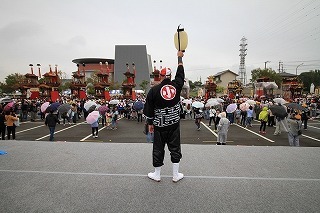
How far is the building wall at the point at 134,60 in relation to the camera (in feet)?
214

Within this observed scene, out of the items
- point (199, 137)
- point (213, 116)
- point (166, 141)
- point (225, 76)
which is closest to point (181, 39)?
point (166, 141)

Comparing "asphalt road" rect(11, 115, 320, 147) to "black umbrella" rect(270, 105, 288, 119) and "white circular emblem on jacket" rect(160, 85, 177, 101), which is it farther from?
"white circular emblem on jacket" rect(160, 85, 177, 101)

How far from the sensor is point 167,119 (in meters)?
2.91

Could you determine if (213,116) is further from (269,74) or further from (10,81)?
(10,81)

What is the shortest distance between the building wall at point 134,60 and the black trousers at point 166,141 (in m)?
62.8

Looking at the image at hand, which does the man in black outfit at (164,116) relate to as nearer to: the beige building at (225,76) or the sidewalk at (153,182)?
the sidewalk at (153,182)

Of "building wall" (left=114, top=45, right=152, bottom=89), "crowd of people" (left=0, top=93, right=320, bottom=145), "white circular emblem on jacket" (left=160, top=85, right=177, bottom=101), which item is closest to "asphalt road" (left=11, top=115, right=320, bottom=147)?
"crowd of people" (left=0, top=93, right=320, bottom=145)

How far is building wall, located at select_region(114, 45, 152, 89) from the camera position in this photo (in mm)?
65188

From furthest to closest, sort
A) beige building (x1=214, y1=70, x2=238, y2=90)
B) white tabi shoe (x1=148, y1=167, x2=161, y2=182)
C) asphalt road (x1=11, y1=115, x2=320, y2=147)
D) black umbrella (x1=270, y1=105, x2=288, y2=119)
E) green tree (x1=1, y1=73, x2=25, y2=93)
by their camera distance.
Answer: beige building (x1=214, y1=70, x2=238, y2=90), green tree (x1=1, y1=73, x2=25, y2=93), asphalt road (x1=11, y1=115, x2=320, y2=147), black umbrella (x1=270, y1=105, x2=288, y2=119), white tabi shoe (x1=148, y1=167, x2=161, y2=182)

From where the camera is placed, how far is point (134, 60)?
66188mm

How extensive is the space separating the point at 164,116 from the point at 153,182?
0.91m

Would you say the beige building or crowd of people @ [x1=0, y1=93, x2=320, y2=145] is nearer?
crowd of people @ [x1=0, y1=93, x2=320, y2=145]

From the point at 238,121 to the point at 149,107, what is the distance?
13147 mm

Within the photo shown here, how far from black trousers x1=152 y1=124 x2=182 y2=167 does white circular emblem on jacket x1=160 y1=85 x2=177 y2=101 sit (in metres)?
0.44
